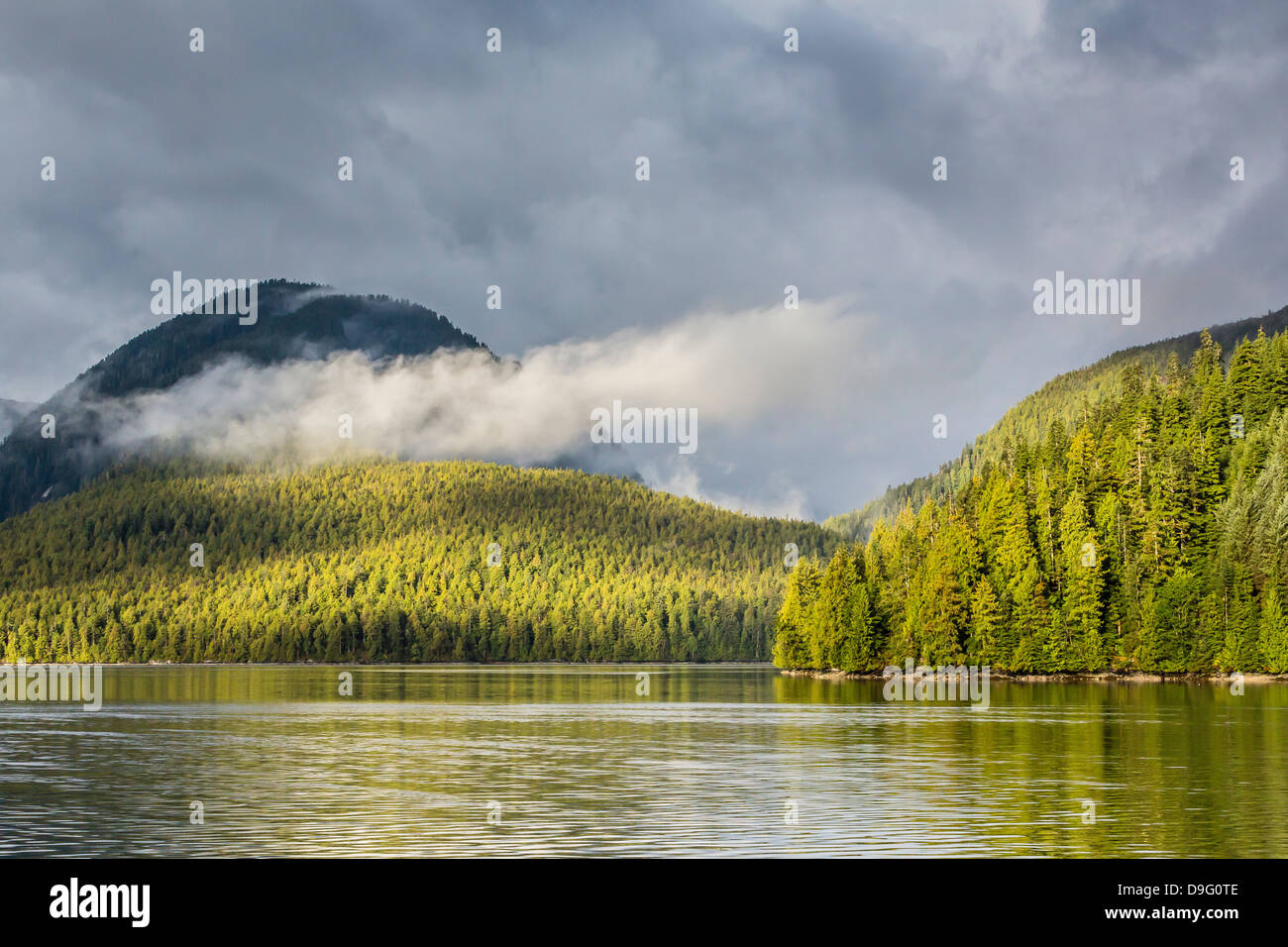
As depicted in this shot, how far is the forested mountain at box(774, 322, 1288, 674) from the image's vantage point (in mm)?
144500

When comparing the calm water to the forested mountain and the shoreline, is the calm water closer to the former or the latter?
the shoreline

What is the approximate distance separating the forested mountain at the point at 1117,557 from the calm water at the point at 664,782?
41.8 meters

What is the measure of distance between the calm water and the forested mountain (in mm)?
41796

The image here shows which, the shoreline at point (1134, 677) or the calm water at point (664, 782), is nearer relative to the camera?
the calm water at point (664, 782)

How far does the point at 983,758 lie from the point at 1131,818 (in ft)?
67.9

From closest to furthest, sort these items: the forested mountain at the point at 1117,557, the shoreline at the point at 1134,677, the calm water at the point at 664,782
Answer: the calm water at the point at 664,782, the shoreline at the point at 1134,677, the forested mountain at the point at 1117,557

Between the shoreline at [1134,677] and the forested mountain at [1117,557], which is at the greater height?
the forested mountain at [1117,557]

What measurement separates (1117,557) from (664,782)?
116251 millimetres

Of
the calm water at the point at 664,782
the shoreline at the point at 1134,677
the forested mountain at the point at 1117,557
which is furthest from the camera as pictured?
the forested mountain at the point at 1117,557

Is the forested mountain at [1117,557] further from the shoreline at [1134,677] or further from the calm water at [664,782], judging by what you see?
the calm water at [664,782]

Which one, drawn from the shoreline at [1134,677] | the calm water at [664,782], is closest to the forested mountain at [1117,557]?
the shoreline at [1134,677]

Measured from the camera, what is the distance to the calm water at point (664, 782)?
133 feet

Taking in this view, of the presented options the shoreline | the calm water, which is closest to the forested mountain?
the shoreline
